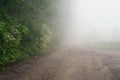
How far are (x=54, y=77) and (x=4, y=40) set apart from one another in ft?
16.6

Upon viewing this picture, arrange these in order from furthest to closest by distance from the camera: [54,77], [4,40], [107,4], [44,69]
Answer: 1. [107,4]
2. [4,40]
3. [44,69]
4. [54,77]

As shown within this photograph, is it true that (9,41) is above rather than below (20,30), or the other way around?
below

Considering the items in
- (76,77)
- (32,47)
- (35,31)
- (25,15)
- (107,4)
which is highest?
(107,4)

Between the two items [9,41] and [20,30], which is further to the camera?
[20,30]

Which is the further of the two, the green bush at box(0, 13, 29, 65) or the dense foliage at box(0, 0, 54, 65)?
the dense foliage at box(0, 0, 54, 65)

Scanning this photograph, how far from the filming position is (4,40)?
46.7 ft

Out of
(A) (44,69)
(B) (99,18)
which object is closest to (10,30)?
(A) (44,69)

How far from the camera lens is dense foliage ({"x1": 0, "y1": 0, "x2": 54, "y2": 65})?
47.3ft

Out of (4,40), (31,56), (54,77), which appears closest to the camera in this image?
(54,77)

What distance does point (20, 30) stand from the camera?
17.0 m

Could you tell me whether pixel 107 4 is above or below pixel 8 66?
above

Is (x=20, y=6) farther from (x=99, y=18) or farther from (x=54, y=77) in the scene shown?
(x=99, y=18)

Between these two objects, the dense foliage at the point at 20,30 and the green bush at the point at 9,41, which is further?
the dense foliage at the point at 20,30

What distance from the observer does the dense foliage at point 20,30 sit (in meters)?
14.4
